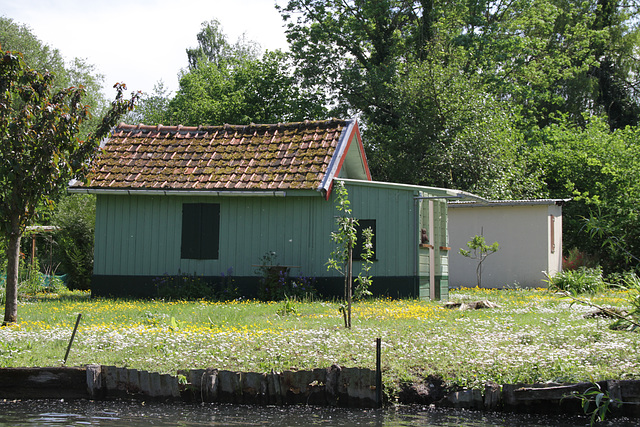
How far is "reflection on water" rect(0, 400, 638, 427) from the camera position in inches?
306

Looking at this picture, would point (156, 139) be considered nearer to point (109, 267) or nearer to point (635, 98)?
point (109, 267)

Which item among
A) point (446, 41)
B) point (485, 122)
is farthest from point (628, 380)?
point (446, 41)

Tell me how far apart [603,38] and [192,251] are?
26351 mm

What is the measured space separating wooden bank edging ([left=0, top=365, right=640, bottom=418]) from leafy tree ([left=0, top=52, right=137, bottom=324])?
3753 millimetres

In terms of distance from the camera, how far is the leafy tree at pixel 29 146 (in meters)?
11.6

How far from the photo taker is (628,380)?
7.84m

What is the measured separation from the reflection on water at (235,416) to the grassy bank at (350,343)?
0.55 m

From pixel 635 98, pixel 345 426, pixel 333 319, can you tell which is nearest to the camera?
pixel 345 426

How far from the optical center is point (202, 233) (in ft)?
59.4

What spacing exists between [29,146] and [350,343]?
6546 millimetres

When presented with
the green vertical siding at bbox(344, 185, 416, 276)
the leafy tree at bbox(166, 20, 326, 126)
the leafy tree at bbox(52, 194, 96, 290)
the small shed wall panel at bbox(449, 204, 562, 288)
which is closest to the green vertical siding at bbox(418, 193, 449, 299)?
the green vertical siding at bbox(344, 185, 416, 276)

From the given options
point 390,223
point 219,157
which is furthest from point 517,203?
point 219,157

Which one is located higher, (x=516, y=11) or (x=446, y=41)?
(x=516, y=11)

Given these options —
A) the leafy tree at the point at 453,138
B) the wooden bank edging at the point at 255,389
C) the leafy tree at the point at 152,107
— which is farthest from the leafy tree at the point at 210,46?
the wooden bank edging at the point at 255,389
